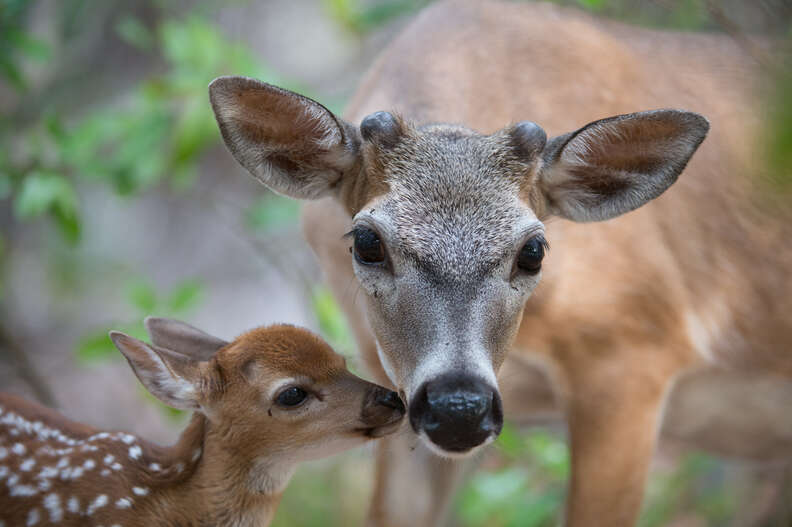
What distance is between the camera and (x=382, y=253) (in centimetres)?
317

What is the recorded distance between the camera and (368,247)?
318 centimetres

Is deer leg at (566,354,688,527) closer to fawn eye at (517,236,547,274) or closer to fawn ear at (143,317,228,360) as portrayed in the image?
fawn eye at (517,236,547,274)

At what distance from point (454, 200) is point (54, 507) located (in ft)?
5.11

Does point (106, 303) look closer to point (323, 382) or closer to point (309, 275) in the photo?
point (309, 275)

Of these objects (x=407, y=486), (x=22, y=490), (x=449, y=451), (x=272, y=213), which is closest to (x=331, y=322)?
(x=272, y=213)

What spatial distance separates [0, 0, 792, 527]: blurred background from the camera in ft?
17.4

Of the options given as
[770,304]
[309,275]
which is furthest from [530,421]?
[309,275]

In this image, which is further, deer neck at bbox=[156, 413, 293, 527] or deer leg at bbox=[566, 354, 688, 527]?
deer leg at bbox=[566, 354, 688, 527]

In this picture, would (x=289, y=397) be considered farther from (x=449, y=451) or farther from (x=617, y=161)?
(x=617, y=161)

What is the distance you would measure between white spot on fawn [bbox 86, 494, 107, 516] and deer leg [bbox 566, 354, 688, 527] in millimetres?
2314

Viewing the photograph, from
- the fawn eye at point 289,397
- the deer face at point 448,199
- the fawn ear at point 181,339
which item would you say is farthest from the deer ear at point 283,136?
the fawn eye at point 289,397

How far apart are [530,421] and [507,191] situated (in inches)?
95.9

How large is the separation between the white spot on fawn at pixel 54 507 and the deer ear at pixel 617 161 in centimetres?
195

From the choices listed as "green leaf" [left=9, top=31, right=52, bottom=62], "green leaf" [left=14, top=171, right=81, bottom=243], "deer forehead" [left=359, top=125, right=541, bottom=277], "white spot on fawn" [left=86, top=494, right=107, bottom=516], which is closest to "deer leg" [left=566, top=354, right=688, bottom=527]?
"deer forehead" [left=359, top=125, right=541, bottom=277]
